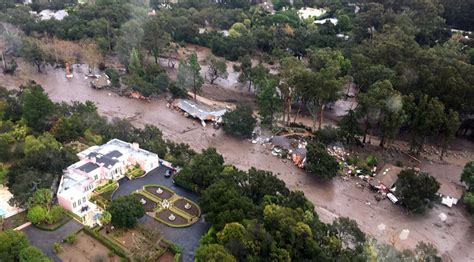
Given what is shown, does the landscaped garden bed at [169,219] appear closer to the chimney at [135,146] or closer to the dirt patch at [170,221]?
the dirt patch at [170,221]

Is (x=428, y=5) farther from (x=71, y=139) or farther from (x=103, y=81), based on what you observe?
(x=71, y=139)

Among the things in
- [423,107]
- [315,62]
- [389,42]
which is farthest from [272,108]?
[389,42]

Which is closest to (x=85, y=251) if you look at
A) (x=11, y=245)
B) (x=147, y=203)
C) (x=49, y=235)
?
(x=49, y=235)

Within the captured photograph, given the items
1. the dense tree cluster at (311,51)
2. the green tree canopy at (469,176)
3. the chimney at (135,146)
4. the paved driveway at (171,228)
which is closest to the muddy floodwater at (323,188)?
the green tree canopy at (469,176)

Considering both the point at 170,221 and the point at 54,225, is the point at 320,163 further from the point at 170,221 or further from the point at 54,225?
the point at 54,225

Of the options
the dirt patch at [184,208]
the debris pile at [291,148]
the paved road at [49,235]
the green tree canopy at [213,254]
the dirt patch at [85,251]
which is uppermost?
the green tree canopy at [213,254]
